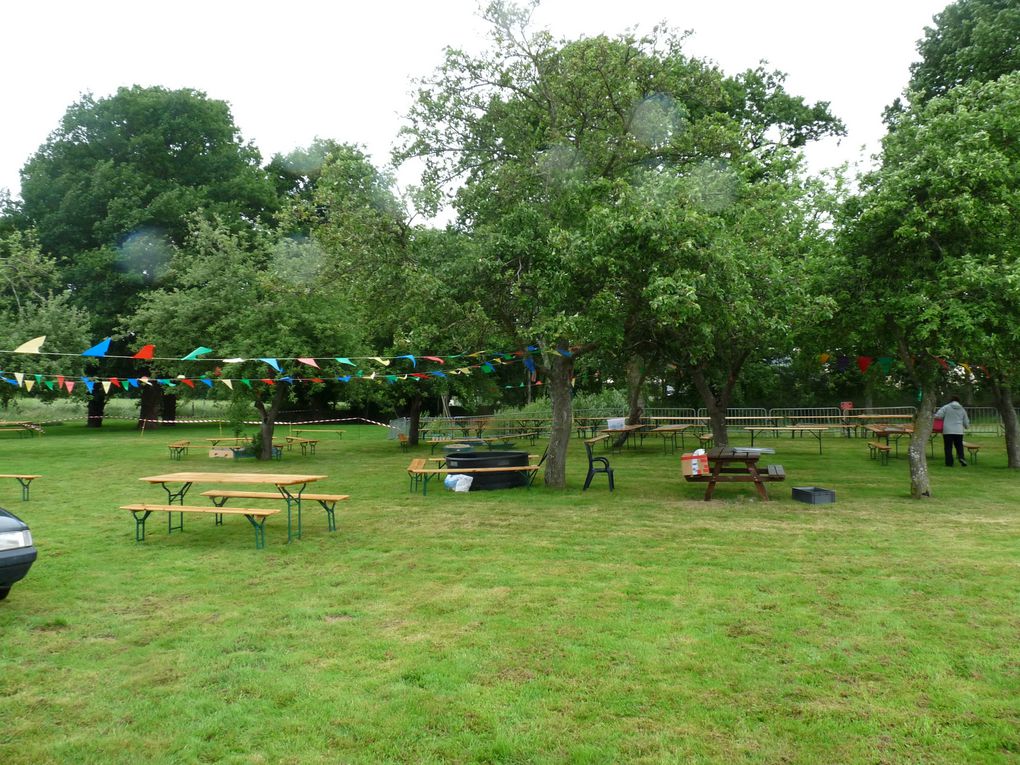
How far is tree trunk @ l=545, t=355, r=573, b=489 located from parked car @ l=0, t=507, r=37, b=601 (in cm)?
860

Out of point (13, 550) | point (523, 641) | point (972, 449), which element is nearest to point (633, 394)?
point (972, 449)

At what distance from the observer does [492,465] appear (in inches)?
547

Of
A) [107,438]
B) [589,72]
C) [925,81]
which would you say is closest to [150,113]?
[107,438]

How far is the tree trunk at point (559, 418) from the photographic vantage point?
13.2 metres

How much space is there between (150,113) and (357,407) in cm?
1712

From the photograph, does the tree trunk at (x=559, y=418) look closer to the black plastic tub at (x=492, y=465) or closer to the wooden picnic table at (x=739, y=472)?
the black plastic tub at (x=492, y=465)

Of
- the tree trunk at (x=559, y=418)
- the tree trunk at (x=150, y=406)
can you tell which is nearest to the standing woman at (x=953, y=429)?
the tree trunk at (x=559, y=418)

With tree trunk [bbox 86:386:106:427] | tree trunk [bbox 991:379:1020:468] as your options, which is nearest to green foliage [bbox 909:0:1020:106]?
tree trunk [bbox 991:379:1020:468]

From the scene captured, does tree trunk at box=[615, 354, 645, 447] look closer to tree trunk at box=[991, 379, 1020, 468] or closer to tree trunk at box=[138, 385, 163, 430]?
tree trunk at box=[991, 379, 1020, 468]

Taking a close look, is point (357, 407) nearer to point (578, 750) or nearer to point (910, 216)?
point (910, 216)

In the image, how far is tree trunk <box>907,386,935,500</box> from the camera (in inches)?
462

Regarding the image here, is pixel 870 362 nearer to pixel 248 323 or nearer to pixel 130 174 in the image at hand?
pixel 248 323

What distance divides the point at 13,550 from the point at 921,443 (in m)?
12.1

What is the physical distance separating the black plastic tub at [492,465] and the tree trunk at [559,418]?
23.0 inches
